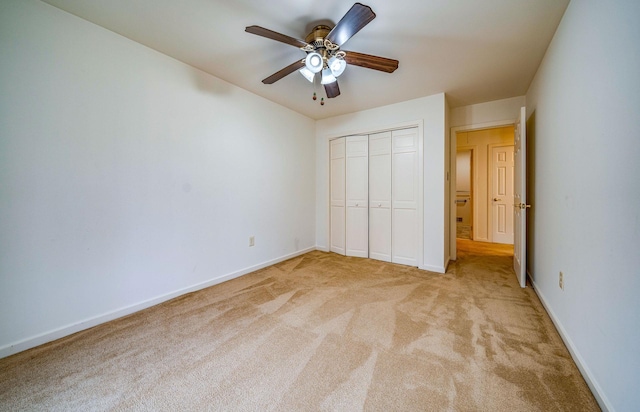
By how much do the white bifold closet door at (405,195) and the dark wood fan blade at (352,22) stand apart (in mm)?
2014

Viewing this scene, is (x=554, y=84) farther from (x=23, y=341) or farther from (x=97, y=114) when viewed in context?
(x=23, y=341)

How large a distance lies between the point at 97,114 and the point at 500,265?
489cm

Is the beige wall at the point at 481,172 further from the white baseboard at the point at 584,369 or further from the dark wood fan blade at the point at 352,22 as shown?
the dark wood fan blade at the point at 352,22

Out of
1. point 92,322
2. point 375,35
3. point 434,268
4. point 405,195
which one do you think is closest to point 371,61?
point 375,35

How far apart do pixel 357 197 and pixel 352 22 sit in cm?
265

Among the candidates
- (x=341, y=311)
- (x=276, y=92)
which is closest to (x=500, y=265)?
(x=341, y=311)

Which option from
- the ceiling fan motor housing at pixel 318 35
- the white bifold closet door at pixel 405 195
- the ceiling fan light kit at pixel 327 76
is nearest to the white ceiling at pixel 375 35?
the ceiling fan motor housing at pixel 318 35

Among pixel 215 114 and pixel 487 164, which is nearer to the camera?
pixel 215 114

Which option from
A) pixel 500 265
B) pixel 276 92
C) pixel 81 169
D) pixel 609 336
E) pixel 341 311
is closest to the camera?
pixel 609 336

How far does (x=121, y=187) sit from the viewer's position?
6.56 ft

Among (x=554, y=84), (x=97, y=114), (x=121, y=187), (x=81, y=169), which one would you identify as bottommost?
(x=121, y=187)

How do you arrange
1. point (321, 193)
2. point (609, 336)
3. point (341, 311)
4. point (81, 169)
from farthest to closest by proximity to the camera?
point (321, 193), point (341, 311), point (81, 169), point (609, 336)

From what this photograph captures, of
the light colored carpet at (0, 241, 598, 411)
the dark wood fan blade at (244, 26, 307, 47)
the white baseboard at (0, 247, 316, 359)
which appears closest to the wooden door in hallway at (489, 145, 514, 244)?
the light colored carpet at (0, 241, 598, 411)

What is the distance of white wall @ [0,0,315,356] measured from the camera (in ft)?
5.14
